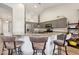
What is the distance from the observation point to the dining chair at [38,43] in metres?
1.72

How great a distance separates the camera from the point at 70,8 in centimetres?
167

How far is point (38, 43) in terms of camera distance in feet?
5.74

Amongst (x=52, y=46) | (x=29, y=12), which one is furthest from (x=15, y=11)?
(x=52, y=46)

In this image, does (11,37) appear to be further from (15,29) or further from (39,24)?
(39,24)

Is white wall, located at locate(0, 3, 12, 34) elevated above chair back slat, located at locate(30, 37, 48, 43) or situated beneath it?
elevated above

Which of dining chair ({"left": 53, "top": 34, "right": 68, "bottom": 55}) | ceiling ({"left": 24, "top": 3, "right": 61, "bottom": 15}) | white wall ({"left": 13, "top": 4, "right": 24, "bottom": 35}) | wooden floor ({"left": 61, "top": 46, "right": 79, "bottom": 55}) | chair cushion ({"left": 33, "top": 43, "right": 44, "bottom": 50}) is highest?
ceiling ({"left": 24, "top": 3, "right": 61, "bottom": 15})

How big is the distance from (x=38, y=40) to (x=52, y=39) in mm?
225

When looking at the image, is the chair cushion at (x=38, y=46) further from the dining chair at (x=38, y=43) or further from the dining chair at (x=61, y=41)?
the dining chair at (x=61, y=41)

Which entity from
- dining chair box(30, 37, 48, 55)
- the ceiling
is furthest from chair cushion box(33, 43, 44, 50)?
the ceiling

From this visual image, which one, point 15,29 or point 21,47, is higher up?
point 15,29

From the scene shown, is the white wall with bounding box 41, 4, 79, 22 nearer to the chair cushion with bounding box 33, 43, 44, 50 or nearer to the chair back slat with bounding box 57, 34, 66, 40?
the chair back slat with bounding box 57, 34, 66, 40

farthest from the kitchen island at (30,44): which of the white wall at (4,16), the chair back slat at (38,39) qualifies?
the white wall at (4,16)

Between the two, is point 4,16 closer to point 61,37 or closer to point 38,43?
point 38,43

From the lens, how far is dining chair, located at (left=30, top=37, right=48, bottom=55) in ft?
5.65
